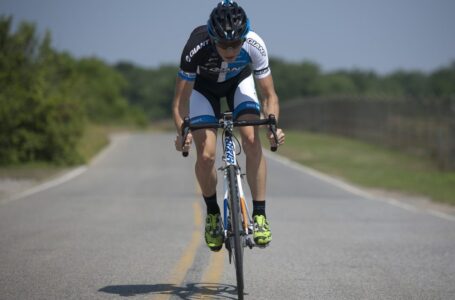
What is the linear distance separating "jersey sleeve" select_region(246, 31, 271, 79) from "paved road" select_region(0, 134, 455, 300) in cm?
187

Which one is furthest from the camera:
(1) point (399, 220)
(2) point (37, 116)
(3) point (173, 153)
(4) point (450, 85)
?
(4) point (450, 85)

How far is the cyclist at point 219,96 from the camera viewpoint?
7.00 metres

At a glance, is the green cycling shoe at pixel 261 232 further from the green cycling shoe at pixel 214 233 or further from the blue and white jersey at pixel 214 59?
the blue and white jersey at pixel 214 59

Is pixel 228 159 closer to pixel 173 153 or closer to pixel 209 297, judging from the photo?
pixel 209 297

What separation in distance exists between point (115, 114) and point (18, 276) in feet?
443

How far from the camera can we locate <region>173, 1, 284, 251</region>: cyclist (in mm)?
7000

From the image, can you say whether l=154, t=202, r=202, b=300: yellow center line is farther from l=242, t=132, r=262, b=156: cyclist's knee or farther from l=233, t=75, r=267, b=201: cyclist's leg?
l=242, t=132, r=262, b=156: cyclist's knee

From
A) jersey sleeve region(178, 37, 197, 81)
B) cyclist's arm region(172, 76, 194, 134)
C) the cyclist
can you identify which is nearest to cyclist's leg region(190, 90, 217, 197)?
the cyclist

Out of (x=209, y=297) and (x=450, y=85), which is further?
(x=450, y=85)

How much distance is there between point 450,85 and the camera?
13338cm

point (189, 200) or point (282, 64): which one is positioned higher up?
point (282, 64)

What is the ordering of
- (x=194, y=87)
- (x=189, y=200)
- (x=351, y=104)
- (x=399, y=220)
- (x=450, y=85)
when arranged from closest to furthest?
(x=194, y=87) → (x=399, y=220) → (x=189, y=200) → (x=351, y=104) → (x=450, y=85)

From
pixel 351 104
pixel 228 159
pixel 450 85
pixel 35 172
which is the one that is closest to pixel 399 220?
pixel 228 159

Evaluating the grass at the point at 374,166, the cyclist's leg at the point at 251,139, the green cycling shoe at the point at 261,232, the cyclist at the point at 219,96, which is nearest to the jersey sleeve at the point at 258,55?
the cyclist at the point at 219,96
